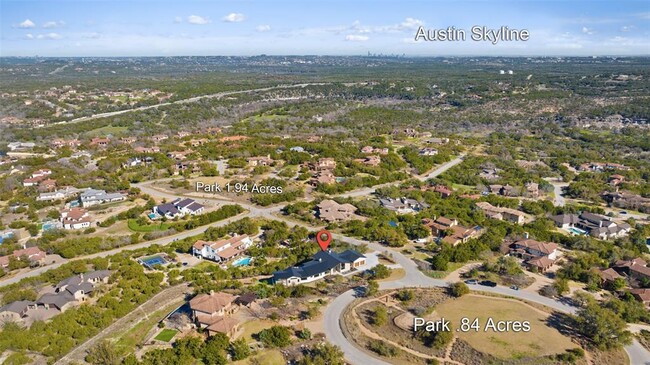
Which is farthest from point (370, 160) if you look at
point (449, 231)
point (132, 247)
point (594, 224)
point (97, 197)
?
point (132, 247)

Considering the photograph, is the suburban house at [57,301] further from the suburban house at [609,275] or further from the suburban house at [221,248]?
the suburban house at [609,275]

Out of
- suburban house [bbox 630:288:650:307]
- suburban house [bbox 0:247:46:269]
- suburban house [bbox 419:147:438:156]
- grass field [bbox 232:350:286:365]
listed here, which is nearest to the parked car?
suburban house [bbox 630:288:650:307]

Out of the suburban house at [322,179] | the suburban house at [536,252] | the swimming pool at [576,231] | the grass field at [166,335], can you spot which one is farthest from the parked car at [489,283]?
the suburban house at [322,179]

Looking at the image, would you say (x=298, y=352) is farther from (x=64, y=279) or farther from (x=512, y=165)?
(x=512, y=165)

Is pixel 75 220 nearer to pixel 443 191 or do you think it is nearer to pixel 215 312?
pixel 215 312

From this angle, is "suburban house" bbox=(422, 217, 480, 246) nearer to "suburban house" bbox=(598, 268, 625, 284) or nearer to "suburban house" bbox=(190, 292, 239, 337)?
"suburban house" bbox=(598, 268, 625, 284)

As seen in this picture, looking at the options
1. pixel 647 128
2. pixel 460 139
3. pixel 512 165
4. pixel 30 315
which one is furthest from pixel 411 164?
pixel 647 128

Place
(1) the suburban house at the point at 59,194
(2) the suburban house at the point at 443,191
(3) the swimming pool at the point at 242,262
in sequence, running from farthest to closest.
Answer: (2) the suburban house at the point at 443,191 < (1) the suburban house at the point at 59,194 < (3) the swimming pool at the point at 242,262

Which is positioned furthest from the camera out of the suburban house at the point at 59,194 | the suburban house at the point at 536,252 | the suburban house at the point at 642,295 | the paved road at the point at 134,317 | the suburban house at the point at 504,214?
the suburban house at the point at 59,194
